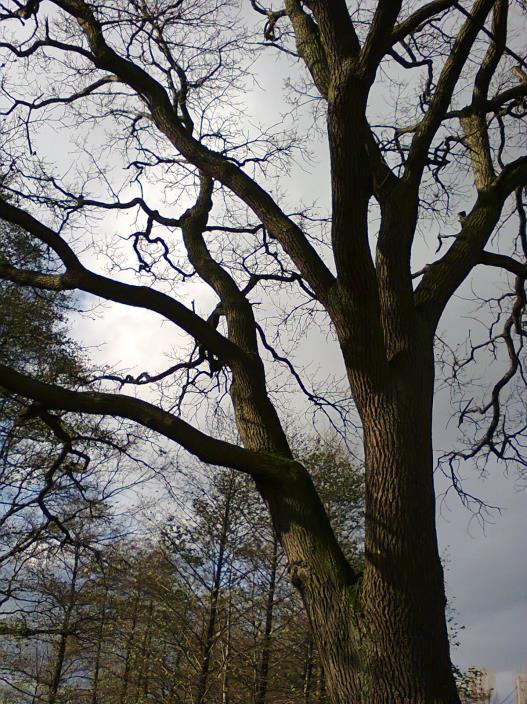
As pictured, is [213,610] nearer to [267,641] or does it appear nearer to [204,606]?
[204,606]

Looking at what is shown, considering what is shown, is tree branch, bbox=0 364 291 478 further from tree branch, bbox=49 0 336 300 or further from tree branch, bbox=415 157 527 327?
tree branch, bbox=415 157 527 327

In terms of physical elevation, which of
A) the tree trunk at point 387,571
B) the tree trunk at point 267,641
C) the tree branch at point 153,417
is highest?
the tree trunk at point 267,641

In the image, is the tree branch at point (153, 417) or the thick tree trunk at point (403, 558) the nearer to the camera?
the thick tree trunk at point (403, 558)

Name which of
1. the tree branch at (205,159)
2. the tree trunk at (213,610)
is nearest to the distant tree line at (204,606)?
the tree trunk at (213,610)

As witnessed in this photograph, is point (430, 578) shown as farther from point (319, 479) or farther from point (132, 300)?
point (319, 479)

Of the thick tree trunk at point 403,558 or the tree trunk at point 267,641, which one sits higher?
the tree trunk at point 267,641

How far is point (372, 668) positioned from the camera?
→ 3338 millimetres

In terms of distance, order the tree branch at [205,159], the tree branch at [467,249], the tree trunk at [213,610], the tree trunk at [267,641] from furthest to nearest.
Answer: the tree trunk at [267,641] < the tree trunk at [213,610] < the tree branch at [205,159] < the tree branch at [467,249]

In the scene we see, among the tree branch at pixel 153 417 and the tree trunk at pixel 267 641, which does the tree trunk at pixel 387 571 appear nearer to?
the tree branch at pixel 153 417

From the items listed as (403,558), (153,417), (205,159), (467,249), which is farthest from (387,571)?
(205,159)

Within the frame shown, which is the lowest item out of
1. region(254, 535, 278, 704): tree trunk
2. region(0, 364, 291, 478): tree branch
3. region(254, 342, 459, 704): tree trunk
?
region(254, 342, 459, 704): tree trunk

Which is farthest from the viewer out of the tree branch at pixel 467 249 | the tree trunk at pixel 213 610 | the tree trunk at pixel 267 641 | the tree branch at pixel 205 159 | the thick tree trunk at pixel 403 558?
the tree trunk at pixel 267 641

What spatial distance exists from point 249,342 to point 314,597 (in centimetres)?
200

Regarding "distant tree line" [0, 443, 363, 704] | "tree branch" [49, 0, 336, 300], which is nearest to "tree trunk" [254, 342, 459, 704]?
"tree branch" [49, 0, 336, 300]
